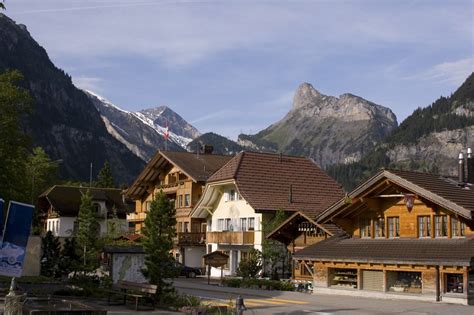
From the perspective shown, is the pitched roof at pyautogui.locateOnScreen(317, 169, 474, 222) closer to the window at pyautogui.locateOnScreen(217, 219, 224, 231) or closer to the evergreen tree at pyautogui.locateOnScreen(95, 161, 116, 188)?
the window at pyautogui.locateOnScreen(217, 219, 224, 231)

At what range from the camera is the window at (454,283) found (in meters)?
30.7

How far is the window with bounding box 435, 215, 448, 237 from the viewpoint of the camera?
33125 millimetres

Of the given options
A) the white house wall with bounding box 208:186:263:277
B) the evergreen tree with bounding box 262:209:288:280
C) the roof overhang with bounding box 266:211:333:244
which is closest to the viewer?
the roof overhang with bounding box 266:211:333:244

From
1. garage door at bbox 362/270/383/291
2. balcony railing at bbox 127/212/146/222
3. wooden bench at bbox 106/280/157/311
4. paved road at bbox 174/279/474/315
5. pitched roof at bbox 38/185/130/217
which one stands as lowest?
paved road at bbox 174/279/474/315

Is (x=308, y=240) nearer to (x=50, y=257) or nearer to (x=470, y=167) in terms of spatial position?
(x=470, y=167)

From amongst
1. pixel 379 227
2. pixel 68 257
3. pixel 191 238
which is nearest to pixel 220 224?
pixel 191 238

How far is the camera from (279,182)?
189ft

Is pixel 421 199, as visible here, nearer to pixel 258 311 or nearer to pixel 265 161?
pixel 258 311

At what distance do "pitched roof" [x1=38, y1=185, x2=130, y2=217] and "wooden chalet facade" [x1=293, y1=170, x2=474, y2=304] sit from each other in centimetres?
5400

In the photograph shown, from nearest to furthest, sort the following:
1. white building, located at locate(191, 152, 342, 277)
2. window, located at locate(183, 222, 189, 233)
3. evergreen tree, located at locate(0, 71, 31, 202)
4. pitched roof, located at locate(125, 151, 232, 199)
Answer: evergreen tree, located at locate(0, 71, 31, 202)
white building, located at locate(191, 152, 342, 277)
window, located at locate(183, 222, 189, 233)
pitched roof, located at locate(125, 151, 232, 199)

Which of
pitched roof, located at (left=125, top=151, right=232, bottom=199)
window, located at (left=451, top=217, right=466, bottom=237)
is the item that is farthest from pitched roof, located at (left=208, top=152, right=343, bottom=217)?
window, located at (left=451, top=217, right=466, bottom=237)

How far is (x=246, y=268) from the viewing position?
46.0m

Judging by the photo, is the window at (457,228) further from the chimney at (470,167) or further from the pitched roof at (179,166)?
the pitched roof at (179,166)

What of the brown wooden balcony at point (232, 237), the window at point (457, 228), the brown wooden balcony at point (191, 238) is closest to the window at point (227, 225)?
the brown wooden balcony at point (232, 237)
